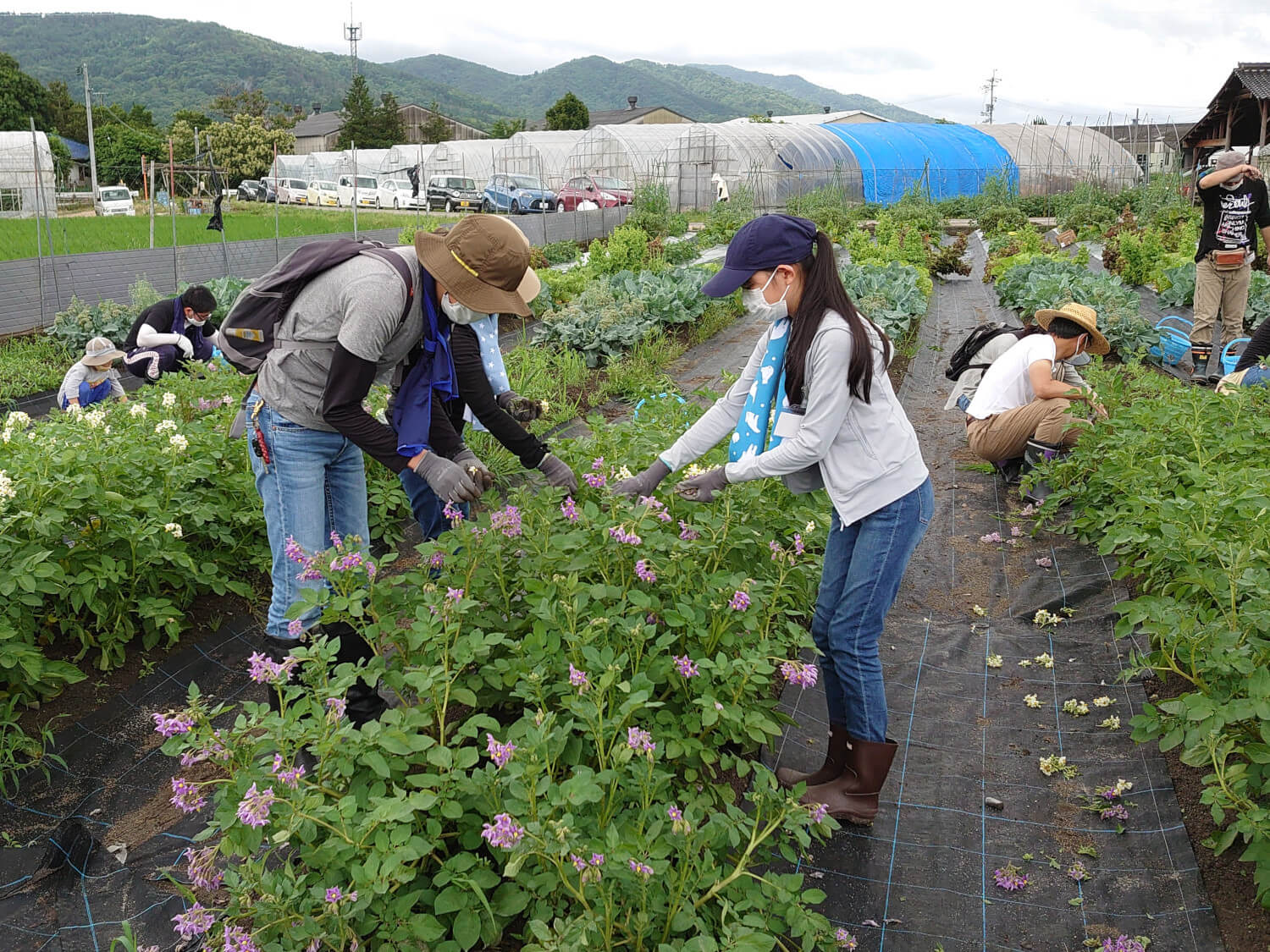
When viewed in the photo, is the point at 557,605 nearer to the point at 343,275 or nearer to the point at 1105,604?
the point at 343,275

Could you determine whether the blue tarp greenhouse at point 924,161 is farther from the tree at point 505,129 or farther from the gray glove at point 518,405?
the tree at point 505,129

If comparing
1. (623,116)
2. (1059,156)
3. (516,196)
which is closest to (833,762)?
(516,196)

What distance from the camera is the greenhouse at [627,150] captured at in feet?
88.7

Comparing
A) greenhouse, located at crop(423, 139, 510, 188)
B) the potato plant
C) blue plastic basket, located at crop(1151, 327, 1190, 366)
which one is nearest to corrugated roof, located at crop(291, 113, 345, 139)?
greenhouse, located at crop(423, 139, 510, 188)

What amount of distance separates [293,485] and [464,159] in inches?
1223

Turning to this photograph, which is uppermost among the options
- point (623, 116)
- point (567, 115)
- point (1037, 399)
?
point (623, 116)

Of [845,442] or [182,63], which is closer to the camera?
[845,442]

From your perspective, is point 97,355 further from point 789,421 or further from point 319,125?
point 319,125

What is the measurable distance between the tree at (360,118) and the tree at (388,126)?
8.6 inches

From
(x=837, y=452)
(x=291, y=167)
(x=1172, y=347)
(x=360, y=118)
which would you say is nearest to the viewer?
(x=837, y=452)

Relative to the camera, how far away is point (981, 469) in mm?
5441

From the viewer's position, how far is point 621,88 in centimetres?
17425

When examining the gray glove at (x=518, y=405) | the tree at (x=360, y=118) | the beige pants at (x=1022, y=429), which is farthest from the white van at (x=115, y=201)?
the beige pants at (x=1022, y=429)

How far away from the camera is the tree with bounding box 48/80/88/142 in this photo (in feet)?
154
